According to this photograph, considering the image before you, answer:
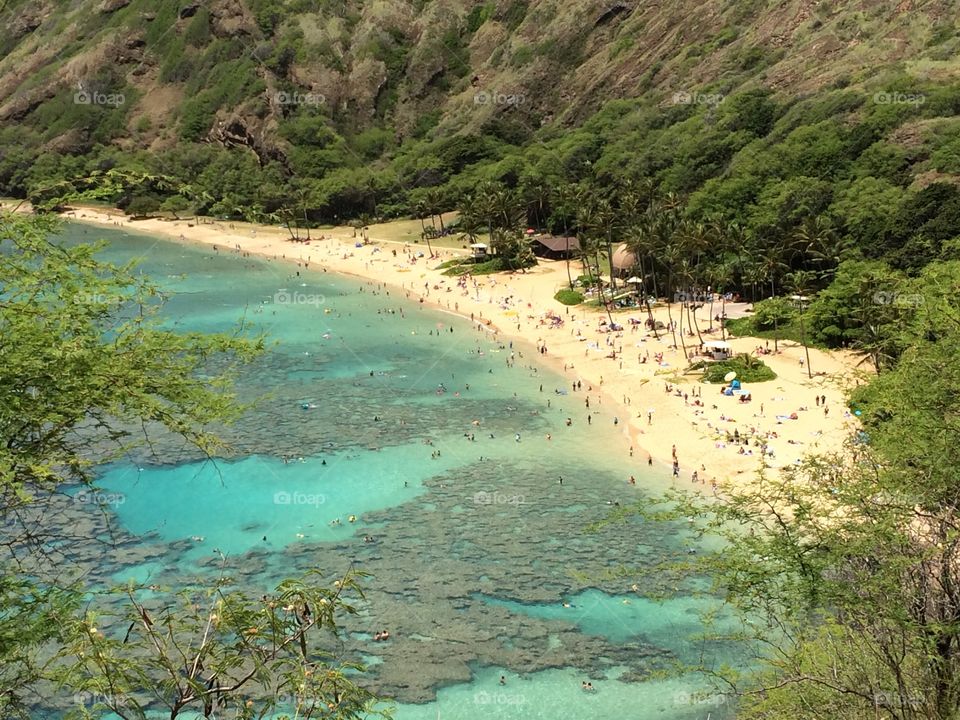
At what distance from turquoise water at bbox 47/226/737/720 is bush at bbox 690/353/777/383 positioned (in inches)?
324

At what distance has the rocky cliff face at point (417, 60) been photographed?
11531 cm

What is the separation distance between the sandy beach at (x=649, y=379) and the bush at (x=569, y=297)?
0.88 m

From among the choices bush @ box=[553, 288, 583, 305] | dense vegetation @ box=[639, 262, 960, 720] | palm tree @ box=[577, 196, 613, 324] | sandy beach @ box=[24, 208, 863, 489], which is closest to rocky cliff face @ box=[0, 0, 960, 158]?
palm tree @ box=[577, 196, 613, 324]

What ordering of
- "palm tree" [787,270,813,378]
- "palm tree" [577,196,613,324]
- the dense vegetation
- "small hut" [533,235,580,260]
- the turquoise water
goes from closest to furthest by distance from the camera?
the dense vegetation → the turquoise water → "palm tree" [787,270,813,378] → "palm tree" [577,196,613,324] → "small hut" [533,235,580,260]

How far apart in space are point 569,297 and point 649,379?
21887 mm

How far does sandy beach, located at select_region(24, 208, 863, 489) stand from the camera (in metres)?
47.2

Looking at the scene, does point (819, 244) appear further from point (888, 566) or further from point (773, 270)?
point (888, 566)

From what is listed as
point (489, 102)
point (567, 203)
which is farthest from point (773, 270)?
point (489, 102)

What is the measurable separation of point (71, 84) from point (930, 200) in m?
170

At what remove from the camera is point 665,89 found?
123688 mm

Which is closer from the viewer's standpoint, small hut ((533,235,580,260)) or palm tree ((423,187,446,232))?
small hut ((533,235,580,260))

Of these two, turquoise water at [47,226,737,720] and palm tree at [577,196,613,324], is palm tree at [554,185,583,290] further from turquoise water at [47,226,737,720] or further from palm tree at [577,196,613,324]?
turquoise water at [47,226,737,720]

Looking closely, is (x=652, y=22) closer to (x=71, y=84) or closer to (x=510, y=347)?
(x=510, y=347)

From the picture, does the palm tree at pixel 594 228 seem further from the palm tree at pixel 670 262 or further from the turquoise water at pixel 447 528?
the turquoise water at pixel 447 528
